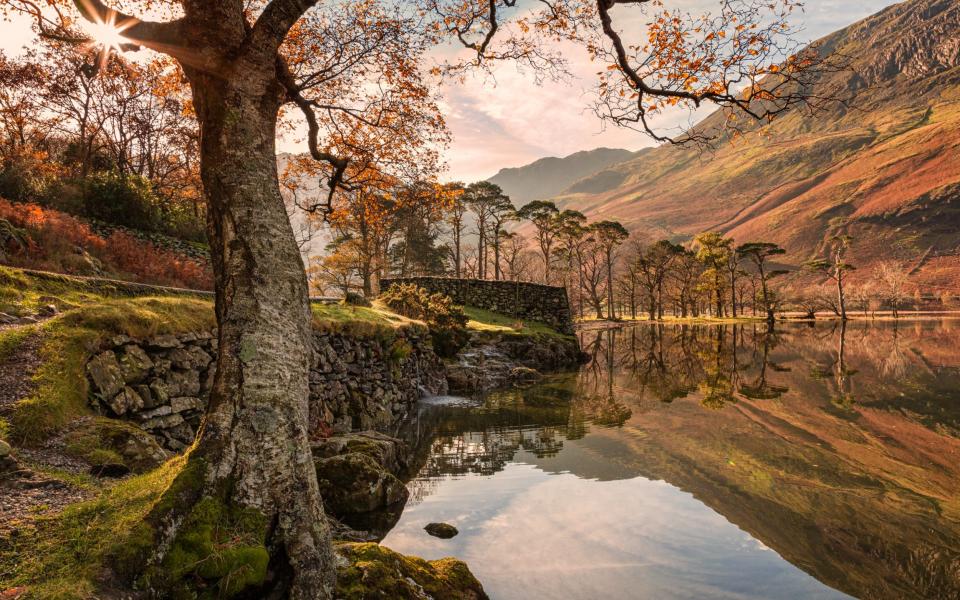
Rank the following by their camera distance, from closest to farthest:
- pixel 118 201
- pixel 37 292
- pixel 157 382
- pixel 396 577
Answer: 1. pixel 396 577
2. pixel 157 382
3. pixel 37 292
4. pixel 118 201

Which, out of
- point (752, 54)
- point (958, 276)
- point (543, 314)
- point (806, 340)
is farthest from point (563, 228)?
point (958, 276)

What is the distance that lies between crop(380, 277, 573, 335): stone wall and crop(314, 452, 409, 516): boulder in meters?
26.0

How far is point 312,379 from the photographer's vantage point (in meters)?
10.8

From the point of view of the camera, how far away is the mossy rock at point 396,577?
374 centimetres

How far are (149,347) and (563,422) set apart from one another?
33.5 feet

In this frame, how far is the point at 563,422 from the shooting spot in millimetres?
13109

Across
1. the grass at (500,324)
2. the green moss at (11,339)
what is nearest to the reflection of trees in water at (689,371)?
the grass at (500,324)

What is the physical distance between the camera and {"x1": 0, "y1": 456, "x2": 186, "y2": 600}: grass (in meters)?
2.55

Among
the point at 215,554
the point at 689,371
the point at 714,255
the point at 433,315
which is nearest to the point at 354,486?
the point at 215,554

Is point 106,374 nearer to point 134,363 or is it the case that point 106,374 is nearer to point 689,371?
point 134,363

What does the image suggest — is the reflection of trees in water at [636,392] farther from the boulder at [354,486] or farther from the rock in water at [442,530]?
the rock in water at [442,530]

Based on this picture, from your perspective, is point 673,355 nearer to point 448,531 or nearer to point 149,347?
point 448,531

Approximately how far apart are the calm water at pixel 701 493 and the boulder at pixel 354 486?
1.83 ft

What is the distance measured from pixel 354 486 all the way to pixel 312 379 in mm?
4191
